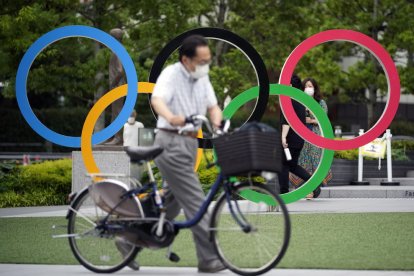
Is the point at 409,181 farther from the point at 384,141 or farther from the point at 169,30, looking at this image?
the point at 169,30

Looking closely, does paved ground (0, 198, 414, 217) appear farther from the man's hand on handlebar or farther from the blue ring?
the man's hand on handlebar

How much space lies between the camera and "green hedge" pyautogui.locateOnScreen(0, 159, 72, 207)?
18344 mm

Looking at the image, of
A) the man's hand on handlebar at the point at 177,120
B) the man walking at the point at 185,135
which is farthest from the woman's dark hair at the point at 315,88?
the man's hand on handlebar at the point at 177,120

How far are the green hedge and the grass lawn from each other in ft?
12.3

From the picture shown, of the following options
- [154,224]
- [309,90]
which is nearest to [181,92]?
[154,224]

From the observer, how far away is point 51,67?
110 feet

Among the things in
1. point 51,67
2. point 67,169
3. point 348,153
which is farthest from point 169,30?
point 67,169

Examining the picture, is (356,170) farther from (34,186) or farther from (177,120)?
(177,120)

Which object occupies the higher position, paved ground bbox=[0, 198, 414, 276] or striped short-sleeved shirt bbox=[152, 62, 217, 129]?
striped short-sleeved shirt bbox=[152, 62, 217, 129]

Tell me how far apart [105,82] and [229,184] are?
25.7 metres

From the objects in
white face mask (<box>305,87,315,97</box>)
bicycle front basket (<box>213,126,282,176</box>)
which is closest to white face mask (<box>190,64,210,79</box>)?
bicycle front basket (<box>213,126,282,176</box>)

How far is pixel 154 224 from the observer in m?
8.91

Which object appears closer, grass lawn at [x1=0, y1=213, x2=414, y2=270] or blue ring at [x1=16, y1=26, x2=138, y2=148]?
grass lawn at [x1=0, y1=213, x2=414, y2=270]

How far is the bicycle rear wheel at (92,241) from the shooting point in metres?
9.10
